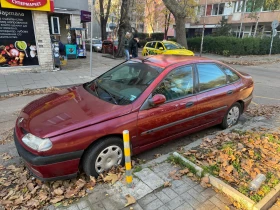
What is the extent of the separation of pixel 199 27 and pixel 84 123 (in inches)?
1466

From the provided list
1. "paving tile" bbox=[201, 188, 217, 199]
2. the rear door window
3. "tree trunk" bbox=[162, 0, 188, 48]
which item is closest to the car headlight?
"paving tile" bbox=[201, 188, 217, 199]

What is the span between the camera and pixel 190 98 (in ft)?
11.8

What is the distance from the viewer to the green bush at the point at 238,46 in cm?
2036

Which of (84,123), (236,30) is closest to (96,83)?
(84,123)

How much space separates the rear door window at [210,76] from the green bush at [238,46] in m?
18.2

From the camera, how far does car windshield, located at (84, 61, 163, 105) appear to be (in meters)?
3.20

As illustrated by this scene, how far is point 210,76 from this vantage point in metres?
4.01

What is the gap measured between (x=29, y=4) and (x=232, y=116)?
8900 millimetres

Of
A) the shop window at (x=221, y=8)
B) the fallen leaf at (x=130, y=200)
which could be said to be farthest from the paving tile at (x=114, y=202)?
the shop window at (x=221, y=8)

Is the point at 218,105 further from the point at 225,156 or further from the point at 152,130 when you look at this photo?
the point at 152,130

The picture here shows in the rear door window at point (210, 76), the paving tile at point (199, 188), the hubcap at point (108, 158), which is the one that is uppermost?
the rear door window at point (210, 76)

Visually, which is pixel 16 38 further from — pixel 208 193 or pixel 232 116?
pixel 208 193

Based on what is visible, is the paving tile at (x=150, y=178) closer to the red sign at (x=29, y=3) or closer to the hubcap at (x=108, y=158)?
the hubcap at (x=108, y=158)

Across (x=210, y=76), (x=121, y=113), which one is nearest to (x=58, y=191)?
(x=121, y=113)
